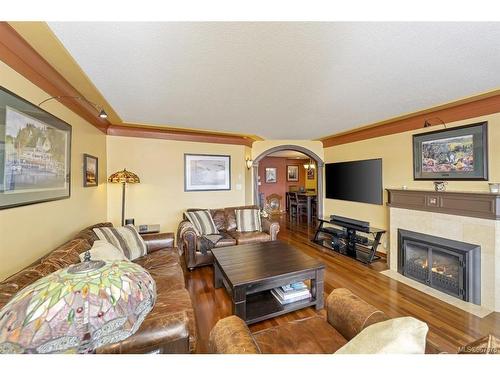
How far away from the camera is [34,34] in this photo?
1378 mm

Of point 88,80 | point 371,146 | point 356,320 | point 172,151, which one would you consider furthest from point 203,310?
point 371,146

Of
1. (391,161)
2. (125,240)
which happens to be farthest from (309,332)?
(391,161)

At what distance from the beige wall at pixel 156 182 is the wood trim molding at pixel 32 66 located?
1406 mm

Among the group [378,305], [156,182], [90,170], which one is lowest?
[378,305]

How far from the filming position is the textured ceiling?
1.30m

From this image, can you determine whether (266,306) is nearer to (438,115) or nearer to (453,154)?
(453,154)

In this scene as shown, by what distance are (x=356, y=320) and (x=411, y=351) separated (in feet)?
1.82

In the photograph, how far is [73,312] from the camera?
45cm

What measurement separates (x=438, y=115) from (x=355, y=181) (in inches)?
65.5

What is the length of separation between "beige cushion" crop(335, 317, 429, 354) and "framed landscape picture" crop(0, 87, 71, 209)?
2.14 metres

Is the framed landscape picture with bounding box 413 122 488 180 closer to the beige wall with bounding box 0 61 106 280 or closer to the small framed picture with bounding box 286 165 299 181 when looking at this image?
the beige wall with bounding box 0 61 106 280

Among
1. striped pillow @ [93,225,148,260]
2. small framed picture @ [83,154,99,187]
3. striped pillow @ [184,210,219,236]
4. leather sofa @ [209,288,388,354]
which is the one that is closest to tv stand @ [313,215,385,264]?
striped pillow @ [184,210,219,236]

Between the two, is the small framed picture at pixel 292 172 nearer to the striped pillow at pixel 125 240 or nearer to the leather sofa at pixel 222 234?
the leather sofa at pixel 222 234
